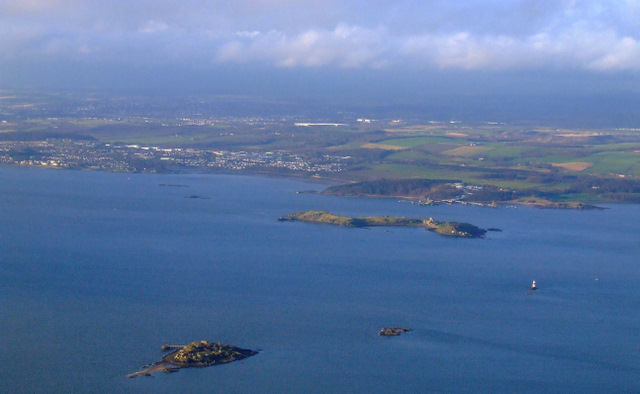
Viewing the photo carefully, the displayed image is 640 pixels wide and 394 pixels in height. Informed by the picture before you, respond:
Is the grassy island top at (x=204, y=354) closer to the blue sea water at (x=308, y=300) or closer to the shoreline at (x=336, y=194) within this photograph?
the blue sea water at (x=308, y=300)

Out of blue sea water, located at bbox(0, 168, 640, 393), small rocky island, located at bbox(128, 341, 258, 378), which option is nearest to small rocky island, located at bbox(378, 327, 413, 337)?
blue sea water, located at bbox(0, 168, 640, 393)

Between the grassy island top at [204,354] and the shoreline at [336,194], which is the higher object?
the shoreline at [336,194]

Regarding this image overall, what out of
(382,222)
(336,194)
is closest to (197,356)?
(382,222)

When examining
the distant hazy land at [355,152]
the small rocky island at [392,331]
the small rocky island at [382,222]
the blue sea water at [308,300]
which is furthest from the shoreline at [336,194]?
the small rocky island at [392,331]

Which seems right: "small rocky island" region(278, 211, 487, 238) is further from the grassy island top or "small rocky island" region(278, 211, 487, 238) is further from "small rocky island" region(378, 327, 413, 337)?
the grassy island top

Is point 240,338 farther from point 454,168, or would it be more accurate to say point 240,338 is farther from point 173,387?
point 454,168
